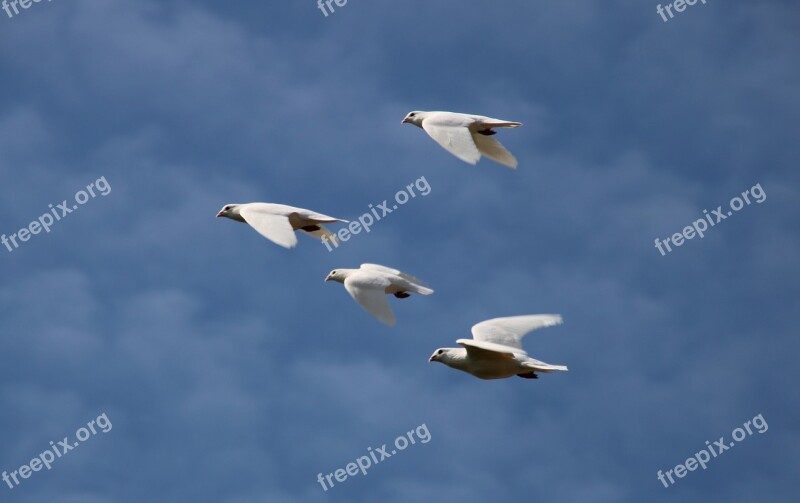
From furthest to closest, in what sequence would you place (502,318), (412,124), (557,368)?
(412,124) → (502,318) → (557,368)

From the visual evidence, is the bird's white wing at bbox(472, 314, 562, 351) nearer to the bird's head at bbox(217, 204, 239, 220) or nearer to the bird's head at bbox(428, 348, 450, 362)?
the bird's head at bbox(428, 348, 450, 362)

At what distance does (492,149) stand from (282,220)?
245 inches

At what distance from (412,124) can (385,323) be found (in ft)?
33.8

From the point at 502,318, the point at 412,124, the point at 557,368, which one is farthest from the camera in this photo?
the point at 412,124

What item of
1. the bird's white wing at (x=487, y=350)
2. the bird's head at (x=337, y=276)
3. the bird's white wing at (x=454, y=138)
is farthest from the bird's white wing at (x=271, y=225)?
the bird's white wing at (x=487, y=350)

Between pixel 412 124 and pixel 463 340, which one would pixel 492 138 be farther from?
pixel 463 340

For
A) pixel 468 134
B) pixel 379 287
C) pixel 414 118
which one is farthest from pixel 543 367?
pixel 414 118

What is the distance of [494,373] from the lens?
39906mm

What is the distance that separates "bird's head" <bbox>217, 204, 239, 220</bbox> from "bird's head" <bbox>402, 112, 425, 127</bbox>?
18.6ft

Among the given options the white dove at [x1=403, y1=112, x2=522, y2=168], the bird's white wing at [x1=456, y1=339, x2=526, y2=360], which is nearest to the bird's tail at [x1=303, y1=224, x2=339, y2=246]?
the white dove at [x1=403, y1=112, x2=522, y2=168]

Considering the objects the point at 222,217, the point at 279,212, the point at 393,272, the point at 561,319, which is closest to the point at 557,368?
the point at 561,319

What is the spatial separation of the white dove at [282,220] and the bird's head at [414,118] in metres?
4.40

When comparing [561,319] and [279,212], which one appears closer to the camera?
[561,319]

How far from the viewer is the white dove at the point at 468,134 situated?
4191 cm
